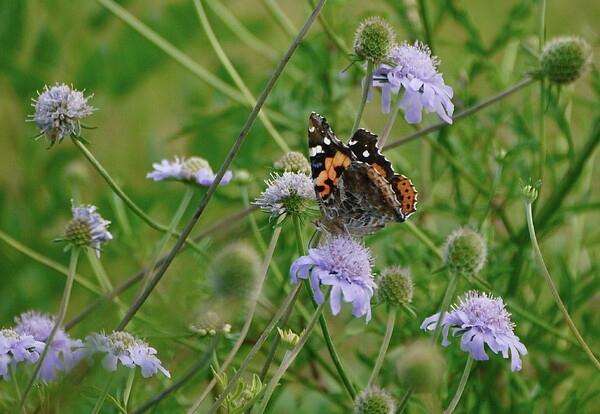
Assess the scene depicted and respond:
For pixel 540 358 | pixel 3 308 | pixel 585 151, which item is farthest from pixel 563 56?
pixel 3 308

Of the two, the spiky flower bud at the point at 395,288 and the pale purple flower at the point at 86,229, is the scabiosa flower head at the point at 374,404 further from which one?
the pale purple flower at the point at 86,229

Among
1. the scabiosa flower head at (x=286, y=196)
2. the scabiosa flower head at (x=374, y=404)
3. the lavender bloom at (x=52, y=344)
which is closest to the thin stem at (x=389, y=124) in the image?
the scabiosa flower head at (x=286, y=196)

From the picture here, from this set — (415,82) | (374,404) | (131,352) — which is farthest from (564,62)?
(131,352)

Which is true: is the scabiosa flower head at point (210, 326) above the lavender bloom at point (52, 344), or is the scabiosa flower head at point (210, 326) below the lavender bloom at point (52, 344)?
above

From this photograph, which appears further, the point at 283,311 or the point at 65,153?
the point at 65,153

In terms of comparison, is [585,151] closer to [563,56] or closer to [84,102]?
[563,56]

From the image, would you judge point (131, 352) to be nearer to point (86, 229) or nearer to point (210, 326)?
point (210, 326)
